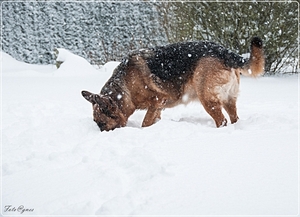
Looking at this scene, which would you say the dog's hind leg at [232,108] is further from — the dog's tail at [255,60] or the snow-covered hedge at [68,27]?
the snow-covered hedge at [68,27]

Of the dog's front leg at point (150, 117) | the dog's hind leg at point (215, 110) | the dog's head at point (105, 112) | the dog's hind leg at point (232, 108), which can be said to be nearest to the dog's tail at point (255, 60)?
the dog's hind leg at point (232, 108)

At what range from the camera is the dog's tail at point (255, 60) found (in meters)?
4.73

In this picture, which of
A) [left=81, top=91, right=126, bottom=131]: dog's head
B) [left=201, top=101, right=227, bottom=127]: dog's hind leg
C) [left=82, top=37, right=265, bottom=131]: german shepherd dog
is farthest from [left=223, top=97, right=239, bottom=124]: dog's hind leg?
[left=81, top=91, right=126, bottom=131]: dog's head

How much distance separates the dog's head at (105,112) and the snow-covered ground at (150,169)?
0.18 meters

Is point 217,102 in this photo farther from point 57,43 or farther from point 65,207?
point 57,43

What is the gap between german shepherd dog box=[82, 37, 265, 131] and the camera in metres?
4.79

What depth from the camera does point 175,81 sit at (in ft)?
16.4

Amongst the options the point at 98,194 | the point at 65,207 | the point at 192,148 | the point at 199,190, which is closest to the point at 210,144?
the point at 192,148

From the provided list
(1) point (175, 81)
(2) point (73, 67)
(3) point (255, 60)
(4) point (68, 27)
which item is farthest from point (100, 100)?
(4) point (68, 27)

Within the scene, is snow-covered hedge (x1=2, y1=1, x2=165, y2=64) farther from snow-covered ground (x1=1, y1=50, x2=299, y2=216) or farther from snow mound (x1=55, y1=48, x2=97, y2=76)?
snow-covered ground (x1=1, y1=50, x2=299, y2=216)

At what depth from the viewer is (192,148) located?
3109 mm

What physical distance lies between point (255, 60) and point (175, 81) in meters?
1.17

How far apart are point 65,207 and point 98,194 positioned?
256 millimetres

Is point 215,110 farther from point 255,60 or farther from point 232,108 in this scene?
point 255,60
